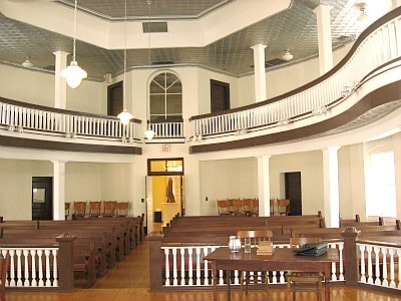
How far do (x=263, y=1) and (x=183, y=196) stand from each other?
9004 millimetres

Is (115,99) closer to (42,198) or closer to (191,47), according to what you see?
(191,47)

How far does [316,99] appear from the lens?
12922 mm

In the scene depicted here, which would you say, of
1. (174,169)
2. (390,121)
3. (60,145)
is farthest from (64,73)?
(174,169)

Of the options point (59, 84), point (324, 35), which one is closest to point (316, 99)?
point (324, 35)

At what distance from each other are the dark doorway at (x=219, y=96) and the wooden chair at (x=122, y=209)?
5858mm

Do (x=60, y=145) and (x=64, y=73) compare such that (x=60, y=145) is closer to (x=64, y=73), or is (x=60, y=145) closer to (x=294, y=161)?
(x=64, y=73)

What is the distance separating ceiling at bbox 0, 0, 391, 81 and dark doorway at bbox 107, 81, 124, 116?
3.18 feet

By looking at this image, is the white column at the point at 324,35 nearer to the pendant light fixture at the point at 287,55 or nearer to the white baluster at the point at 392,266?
the pendant light fixture at the point at 287,55

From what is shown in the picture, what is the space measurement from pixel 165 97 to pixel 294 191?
284 inches

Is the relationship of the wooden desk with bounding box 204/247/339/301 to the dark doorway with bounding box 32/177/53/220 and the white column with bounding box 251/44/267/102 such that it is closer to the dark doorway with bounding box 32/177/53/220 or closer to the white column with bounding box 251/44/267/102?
the white column with bounding box 251/44/267/102

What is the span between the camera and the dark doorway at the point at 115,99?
21641 millimetres

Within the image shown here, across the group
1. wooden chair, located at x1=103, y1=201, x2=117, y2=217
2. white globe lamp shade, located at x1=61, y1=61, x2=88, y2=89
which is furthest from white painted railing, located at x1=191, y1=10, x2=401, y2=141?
white globe lamp shade, located at x1=61, y1=61, x2=88, y2=89

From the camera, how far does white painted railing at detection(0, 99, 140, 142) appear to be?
46.7ft

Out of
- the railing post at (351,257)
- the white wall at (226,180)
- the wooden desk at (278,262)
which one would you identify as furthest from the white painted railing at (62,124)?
the railing post at (351,257)
